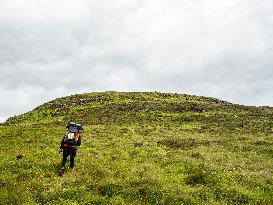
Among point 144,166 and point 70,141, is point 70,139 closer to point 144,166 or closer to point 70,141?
→ point 70,141

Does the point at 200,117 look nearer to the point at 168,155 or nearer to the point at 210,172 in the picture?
the point at 168,155

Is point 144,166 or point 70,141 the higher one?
point 70,141

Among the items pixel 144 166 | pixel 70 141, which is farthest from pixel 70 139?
pixel 144 166

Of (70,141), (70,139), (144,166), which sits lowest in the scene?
(144,166)

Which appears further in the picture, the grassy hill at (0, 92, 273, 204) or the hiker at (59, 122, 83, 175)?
the hiker at (59, 122, 83, 175)

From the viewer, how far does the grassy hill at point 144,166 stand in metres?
19.0

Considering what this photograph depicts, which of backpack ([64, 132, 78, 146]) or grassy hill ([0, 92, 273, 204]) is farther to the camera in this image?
backpack ([64, 132, 78, 146])

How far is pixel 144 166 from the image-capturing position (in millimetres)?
24750

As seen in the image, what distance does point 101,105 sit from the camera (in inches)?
2911

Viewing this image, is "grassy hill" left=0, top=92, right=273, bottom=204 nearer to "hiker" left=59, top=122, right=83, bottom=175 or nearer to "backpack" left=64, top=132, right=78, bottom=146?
"hiker" left=59, top=122, right=83, bottom=175

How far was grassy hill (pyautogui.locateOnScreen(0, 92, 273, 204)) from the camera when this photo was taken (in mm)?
19016

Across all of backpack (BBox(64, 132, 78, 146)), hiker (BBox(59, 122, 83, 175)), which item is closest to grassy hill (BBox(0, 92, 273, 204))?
hiker (BBox(59, 122, 83, 175))

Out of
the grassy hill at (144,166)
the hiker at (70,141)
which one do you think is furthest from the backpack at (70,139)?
the grassy hill at (144,166)

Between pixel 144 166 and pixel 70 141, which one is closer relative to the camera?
pixel 70 141
